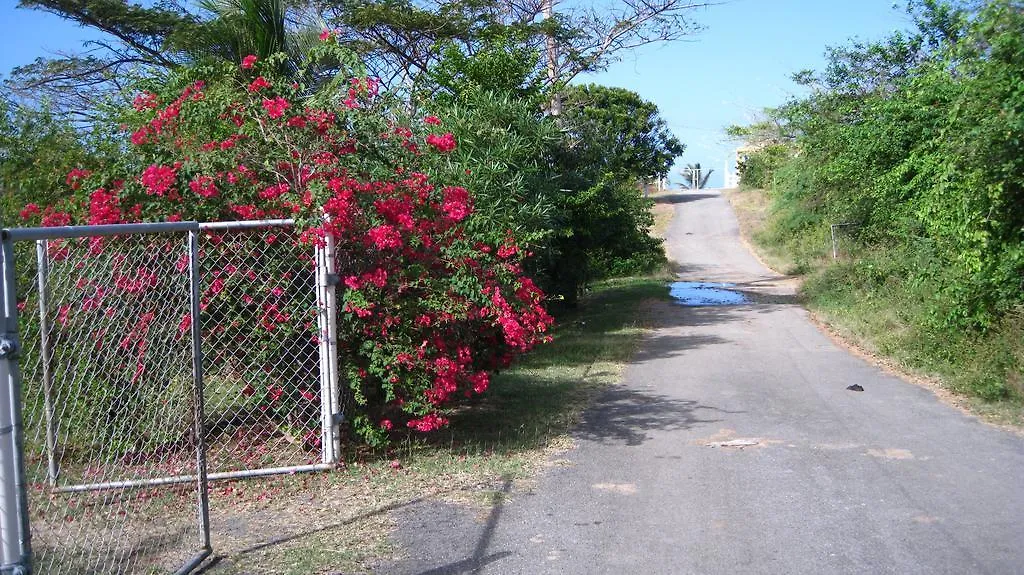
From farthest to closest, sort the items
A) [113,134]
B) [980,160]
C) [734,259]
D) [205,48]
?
[734,259], [205,48], [980,160], [113,134]

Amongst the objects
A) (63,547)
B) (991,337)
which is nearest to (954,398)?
(991,337)

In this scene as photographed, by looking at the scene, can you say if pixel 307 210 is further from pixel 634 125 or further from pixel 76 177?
pixel 634 125

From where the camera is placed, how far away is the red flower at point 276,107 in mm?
6340

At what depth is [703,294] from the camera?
2380 centimetres

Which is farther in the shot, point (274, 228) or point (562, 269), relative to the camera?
point (562, 269)

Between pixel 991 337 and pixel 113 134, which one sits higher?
pixel 113 134

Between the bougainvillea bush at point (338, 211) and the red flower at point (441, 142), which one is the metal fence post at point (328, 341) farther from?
the red flower at point (441, 142)

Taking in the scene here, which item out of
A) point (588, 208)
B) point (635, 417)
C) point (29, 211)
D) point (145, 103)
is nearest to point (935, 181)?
point (635, 417)

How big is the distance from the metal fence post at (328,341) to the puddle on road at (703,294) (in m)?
15.7

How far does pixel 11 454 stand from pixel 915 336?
37.9ft

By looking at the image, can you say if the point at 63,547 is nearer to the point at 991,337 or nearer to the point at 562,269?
the point at 991,337

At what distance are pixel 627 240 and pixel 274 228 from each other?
12875mm

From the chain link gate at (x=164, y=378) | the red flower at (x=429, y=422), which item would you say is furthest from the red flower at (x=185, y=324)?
the red flower at (x=429, y=422)

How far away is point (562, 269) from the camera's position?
58.0ft
